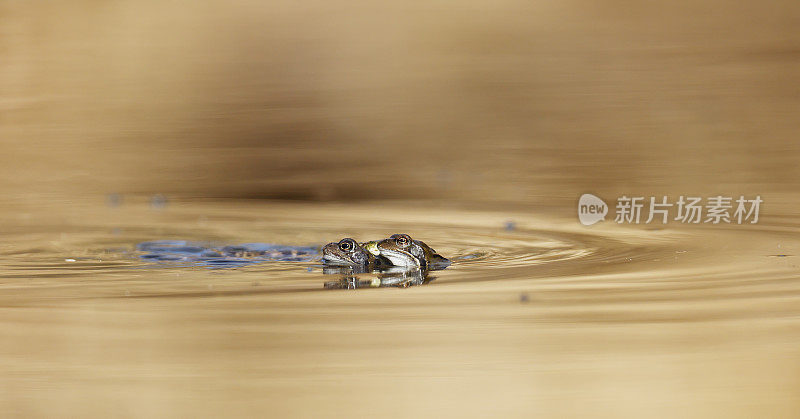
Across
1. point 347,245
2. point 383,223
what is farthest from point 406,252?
point 383,223

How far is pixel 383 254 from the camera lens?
281 cm

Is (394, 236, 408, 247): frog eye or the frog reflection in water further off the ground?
(394, 236, 408, 247): frog eye

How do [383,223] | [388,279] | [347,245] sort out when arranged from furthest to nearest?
1. [383,223]
2. [347,245]
3. [388,279]

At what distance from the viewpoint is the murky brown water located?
1.63 metres

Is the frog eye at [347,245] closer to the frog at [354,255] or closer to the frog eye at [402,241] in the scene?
the frog at [354,255]

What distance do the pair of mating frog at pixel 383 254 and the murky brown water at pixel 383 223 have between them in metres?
0.09

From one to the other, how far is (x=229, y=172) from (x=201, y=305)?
3.19m

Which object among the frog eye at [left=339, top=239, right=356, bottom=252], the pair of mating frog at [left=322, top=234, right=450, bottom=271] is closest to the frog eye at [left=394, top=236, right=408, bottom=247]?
the pair of mating frog at [left=322, top=234, right=450, bottom=271]

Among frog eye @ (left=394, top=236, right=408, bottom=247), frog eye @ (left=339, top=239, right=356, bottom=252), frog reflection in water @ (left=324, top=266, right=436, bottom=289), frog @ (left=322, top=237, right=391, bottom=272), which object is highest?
frog eye @ (left=394, top=236, right=408, bottom=247)

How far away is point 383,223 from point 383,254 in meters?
1.11

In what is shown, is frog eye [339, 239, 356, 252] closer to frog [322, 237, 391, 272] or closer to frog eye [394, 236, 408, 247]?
frog [322, 237, 391, 272]

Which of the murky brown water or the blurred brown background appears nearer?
the murky brown water

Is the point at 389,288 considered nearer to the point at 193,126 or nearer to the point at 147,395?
the point at 147,395

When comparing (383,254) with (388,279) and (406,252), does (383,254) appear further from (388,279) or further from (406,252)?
(388,279)
